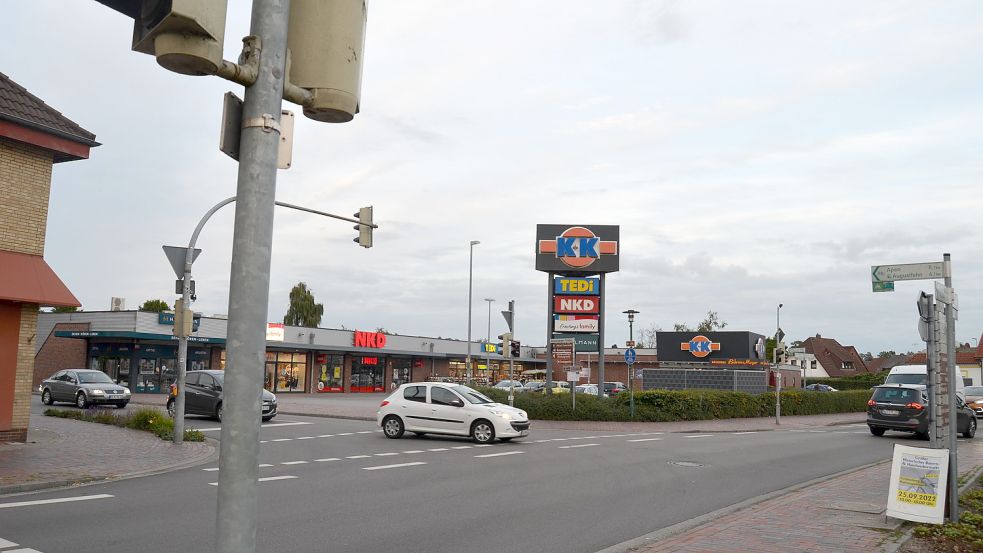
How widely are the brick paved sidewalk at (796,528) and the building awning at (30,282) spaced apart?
13.4 m

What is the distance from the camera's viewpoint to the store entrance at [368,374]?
58188 millimetres

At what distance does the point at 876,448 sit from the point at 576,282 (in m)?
13.9

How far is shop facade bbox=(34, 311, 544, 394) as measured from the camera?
43500 mm

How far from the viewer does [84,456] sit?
15016 mm

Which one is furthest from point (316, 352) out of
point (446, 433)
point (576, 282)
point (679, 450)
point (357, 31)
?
point (357, 31)

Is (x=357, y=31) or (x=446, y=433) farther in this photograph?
(x=446, y=433)

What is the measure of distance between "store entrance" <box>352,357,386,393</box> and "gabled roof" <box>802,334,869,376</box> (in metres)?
73.3

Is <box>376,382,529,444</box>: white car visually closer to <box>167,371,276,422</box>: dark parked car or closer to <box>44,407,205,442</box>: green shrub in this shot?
<box>44,407,205,442</box>: green shrub

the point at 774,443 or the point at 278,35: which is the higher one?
the point at 278,35

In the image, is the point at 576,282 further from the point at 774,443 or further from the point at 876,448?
the point at 876,448

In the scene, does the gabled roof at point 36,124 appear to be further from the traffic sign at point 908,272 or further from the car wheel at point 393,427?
the traffic sign at point 908,272

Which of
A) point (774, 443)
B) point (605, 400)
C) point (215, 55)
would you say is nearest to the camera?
point (215, 55)

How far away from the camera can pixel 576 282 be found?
3183cm

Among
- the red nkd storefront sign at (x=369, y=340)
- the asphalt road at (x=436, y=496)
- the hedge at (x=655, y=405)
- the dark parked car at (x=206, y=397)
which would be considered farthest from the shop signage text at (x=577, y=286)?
the red nkd storefront sign at (x=369, y=340)
